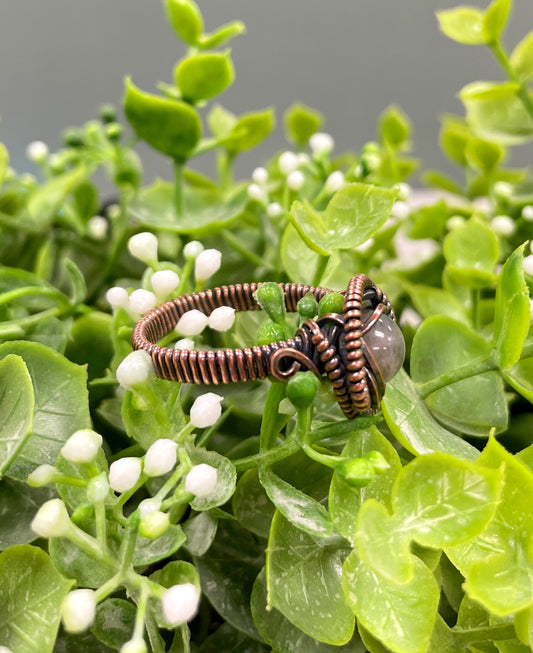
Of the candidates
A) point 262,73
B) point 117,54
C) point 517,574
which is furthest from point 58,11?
point 517,574

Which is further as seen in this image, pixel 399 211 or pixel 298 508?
pixel 399 211

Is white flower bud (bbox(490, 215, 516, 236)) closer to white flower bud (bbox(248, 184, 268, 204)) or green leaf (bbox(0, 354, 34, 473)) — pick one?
white flower bud (bbox(248, 184, 268, 204))

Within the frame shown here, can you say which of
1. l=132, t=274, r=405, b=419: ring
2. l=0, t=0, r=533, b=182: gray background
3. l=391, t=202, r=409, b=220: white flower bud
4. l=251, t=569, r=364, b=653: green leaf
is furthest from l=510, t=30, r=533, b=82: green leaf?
l=0, t=0, r=533, b=182: gray background

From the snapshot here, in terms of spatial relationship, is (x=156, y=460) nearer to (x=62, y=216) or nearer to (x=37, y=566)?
(x=37, y=566)

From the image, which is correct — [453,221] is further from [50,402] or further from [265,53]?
[265,53]

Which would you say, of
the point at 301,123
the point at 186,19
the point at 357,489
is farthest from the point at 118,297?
the point at 301,123
